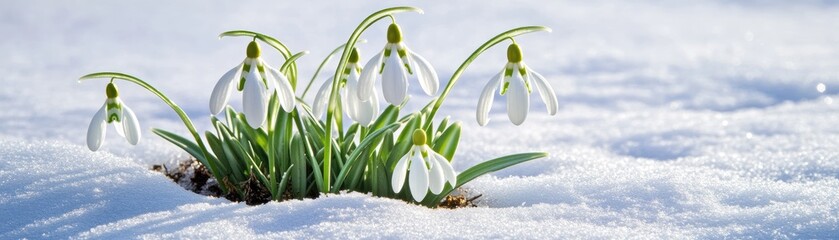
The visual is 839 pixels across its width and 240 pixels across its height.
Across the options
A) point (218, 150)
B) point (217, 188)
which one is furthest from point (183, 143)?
point (217, 188)

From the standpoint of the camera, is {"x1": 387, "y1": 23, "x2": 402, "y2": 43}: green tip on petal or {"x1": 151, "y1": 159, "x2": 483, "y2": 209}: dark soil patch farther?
{"x1": 151, "y1": 159, "x2": 483, "y2": 209}: dark soil patch

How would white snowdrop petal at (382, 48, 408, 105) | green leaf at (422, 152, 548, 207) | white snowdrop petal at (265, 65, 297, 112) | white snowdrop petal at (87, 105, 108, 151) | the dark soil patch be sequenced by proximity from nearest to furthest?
white snowdrop petal at (382, 48, 408, 105)
white snowdrop petal at (265, 65, 297, 112)
white snowdrop petal at (87, 105, 108, 151)
green leaf at (422, 152, 548, 207)
the dark soil patch

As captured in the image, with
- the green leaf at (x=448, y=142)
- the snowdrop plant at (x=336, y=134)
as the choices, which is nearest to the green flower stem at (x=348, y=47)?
the snowdrop plant at (x=336, y=134)

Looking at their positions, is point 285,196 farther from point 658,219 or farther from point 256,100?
point 658,219

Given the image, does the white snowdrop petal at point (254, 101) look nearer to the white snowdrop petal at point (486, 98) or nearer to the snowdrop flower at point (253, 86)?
the snowdrop flower at point (253, 86)

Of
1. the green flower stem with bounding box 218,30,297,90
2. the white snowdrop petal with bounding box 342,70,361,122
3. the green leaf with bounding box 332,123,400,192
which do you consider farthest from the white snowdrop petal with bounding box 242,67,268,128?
the green leaf with bounding box 332,123,400,192

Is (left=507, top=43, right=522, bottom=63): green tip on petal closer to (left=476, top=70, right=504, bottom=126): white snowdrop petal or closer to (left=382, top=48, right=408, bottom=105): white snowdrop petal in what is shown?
(left=476, top=70, right=504, bottom=126): white snowdrop petal

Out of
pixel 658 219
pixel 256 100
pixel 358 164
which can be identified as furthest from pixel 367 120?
pixel 658 219
